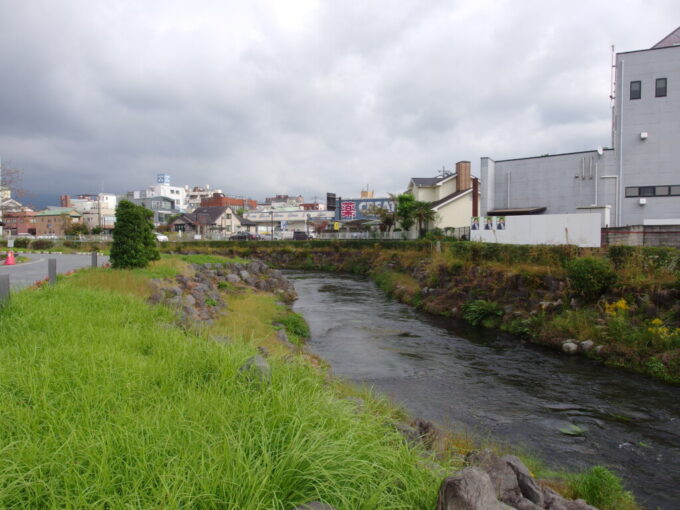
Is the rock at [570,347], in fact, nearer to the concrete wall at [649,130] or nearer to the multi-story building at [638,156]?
the multi-story building at [638,156]

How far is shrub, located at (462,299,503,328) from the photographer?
1672 cm

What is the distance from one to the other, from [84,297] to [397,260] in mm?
27311

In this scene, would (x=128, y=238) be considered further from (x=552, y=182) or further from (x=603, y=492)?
(x=552, y=182)

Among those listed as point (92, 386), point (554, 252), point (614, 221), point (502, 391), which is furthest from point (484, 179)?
point (92, 386)

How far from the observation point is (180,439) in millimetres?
3527

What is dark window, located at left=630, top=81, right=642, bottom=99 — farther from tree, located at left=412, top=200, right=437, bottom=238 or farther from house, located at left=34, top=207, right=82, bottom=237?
house, located at left=34, top=207, right=82, bottom=237

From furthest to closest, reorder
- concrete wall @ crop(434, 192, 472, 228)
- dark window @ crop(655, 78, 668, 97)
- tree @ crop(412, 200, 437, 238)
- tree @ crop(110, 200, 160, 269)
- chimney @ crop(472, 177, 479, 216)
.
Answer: concrete wall @ crop(434, 192, 472, 228) < tree @ crop(412, 200, 437, 238) < chimney @ crop(472, 177, 479, 216) < dark window @ crop(655, 78, 668, 97) < tree @ crop(110, 200, 160, 269)

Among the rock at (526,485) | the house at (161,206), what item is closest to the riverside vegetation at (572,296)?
the rock at (526,485)

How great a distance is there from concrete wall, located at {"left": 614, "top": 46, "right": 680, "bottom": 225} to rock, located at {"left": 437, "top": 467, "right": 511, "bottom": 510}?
27.5 m

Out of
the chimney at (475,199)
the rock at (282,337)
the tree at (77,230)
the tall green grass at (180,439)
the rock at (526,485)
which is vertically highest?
the chimney at (475,199)

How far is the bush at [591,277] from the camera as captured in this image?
551 inches


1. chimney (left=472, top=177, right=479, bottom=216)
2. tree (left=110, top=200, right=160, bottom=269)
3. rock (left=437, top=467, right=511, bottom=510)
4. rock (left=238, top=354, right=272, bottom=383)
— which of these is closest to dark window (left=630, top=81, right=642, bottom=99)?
chimney (left=472, top=177, right=479, bottom=216)

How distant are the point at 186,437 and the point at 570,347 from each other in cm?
1238

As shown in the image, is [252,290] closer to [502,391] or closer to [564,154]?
[502,391]
